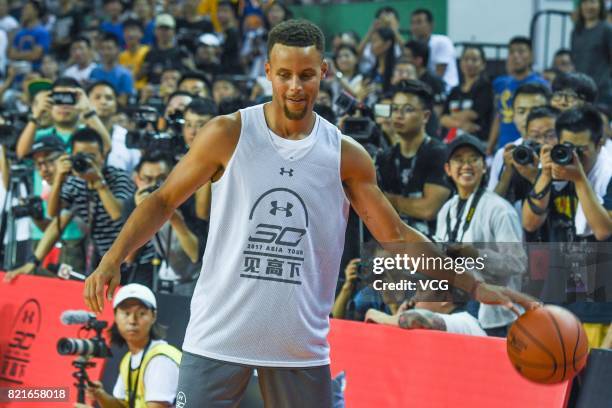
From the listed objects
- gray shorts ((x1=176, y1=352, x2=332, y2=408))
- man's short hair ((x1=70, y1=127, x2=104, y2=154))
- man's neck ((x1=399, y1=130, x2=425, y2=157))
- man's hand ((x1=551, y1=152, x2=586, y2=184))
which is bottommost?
gray shorts ((x1=176, y1=352, x2=332, y2=408))

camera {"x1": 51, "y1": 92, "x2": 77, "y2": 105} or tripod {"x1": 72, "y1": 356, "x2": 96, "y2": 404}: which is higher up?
camera {"x1": 51, "y1": 92, "x2": 77, "y2": 105}

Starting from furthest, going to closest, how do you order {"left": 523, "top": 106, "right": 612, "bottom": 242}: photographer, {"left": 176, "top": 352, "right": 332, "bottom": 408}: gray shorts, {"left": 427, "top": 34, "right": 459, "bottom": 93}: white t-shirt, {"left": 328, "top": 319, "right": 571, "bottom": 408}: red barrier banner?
{"left": 427, "top": 34, "right": 459, "bottom": 93}: white t-shirt, {"left": 523, "top": 106, "right": 612, "bottom": 242}: photographer, {"left": 328, "top": 319, "right": 571, "bottom": 408}: red barrier banner, {"left": 176, "top": 352, "right": 332, "bottom": 408}: gray shorts

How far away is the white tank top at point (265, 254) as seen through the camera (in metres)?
4.57

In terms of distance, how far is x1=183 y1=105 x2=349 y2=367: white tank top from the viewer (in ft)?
15.0

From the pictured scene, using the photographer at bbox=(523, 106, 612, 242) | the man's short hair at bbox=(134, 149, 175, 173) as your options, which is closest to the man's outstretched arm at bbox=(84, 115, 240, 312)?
the photographer at bbox=(523, 106, 612, 242)

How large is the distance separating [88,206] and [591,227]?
4045 mm

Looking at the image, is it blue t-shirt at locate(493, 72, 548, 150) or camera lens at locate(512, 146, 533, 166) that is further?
blue t-shirt at locate(493, 72, 548, 150)

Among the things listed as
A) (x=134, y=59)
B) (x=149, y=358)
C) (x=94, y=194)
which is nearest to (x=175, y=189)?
(x=149, y=358)

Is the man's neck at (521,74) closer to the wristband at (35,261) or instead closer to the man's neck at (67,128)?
the man's neck at (67,128)

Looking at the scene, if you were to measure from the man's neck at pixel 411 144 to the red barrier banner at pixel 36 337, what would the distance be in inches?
93.9

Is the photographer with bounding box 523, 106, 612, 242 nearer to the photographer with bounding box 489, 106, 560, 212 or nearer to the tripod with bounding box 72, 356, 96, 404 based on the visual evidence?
the photographer with bounding box 489, 106, 560, 212

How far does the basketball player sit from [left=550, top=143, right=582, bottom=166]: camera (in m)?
2.44

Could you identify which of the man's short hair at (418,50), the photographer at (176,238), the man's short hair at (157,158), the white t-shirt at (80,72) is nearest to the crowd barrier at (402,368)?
the photographer at (176,238)

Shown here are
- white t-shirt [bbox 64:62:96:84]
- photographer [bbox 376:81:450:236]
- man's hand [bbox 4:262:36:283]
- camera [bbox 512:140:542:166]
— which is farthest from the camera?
white t-shirt [bbox 64:62:96:84]
